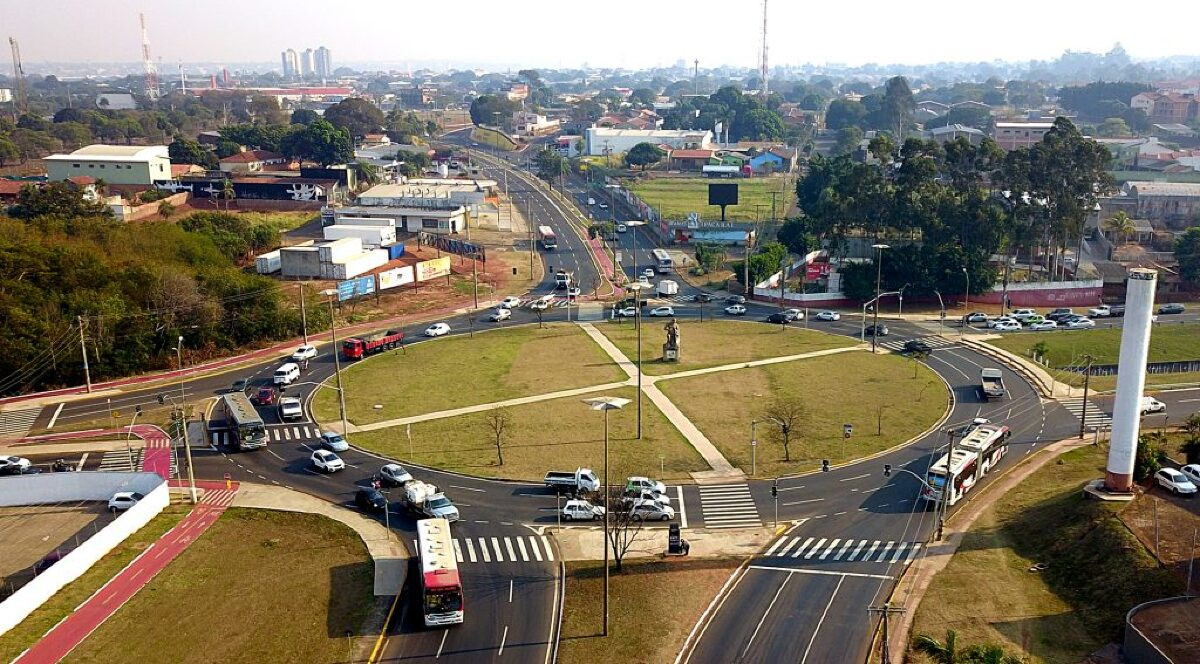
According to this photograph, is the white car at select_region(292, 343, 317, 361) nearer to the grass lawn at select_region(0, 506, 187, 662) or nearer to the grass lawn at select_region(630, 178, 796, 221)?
the grass lawn at select_region(0, 506, 187, 662)

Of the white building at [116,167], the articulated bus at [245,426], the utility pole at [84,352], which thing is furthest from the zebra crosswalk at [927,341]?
the white building at [116,167]

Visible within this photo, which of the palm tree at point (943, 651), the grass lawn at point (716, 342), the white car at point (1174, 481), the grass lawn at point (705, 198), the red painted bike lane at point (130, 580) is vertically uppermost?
the grass lawn at point (705, 198)

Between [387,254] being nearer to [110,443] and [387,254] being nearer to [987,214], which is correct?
[110,443]

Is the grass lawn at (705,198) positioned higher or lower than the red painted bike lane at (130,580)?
higher

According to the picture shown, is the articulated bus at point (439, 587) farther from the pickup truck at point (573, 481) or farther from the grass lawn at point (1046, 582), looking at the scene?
the grass lawn at point (1046, 582)

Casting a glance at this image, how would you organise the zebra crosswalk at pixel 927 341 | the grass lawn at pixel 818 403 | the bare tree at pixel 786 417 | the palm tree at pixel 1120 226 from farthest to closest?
the palm tree at pixel 1120 226 < the zebra crosswalk at pixel 927 341 < the grass lawn at pixel 818 403 < the bare tree at pixel 786 417

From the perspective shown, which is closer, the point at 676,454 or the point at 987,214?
the point at 676,454

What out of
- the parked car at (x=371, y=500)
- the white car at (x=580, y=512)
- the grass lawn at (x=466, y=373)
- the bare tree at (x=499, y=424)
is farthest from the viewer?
the grass lawn at (x=466, y=373)

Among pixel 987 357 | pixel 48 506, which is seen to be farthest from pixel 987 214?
pixel 48 506
